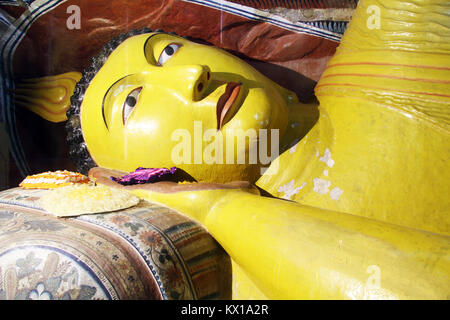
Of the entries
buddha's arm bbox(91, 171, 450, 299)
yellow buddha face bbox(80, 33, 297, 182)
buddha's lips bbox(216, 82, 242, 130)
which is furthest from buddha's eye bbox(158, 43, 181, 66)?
buddha's arm bbox(91, 171, 450, 299)

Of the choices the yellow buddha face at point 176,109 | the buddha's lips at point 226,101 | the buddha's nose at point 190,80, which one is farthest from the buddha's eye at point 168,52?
the buddha's lips at point 226,101

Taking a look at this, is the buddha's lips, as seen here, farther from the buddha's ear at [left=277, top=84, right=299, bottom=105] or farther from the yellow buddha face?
the buddha's ear at [left=277, top=84, right=299, bottom=105]

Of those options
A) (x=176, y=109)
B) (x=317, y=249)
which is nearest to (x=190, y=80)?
(x=176, y=109)

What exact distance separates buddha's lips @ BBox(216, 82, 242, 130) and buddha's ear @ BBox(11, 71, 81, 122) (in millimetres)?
1072

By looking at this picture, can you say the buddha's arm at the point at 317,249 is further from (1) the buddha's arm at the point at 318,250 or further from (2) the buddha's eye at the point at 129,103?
(2) the buddha's eye at the point at 129,103

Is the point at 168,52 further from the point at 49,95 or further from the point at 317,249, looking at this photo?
the point at 317,249

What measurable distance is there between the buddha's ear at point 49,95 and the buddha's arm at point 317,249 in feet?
3.83

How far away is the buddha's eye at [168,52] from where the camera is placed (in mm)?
2176

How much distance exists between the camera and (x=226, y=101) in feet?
6.36

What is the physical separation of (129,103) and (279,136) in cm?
80

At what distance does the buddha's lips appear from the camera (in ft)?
6.28
